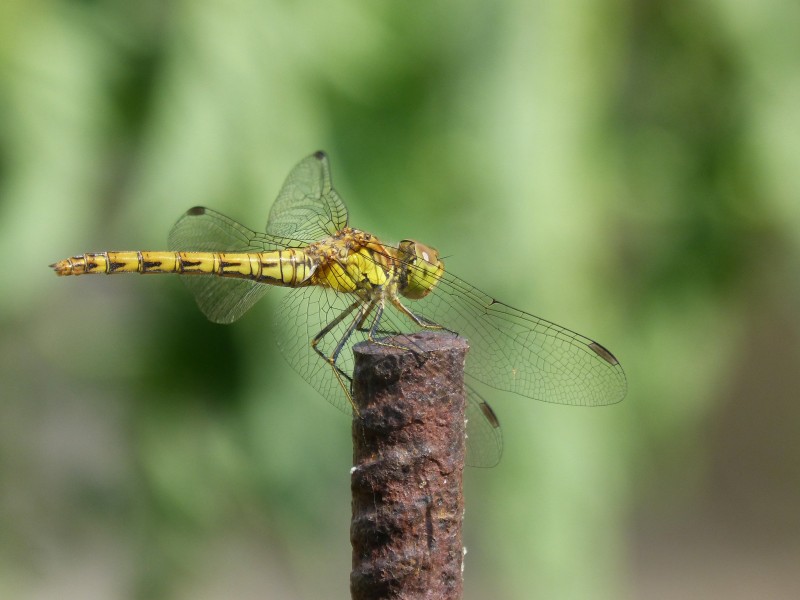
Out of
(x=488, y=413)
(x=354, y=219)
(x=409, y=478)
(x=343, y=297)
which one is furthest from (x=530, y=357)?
(x=409, y=478)

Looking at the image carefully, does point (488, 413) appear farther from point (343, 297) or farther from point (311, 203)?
point (311, 203)

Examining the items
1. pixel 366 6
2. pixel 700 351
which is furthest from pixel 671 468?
pixel 366 6

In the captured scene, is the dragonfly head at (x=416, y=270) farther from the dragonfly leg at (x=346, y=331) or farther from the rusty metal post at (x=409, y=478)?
the rusty metal post at (x=409, y=478)

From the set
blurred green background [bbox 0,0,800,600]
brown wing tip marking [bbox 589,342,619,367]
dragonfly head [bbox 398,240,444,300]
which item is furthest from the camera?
blurred green background [bbox 0,0,800,600]

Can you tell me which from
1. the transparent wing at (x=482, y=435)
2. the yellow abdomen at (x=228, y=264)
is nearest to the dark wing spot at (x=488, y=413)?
the transparent wing at (x=482, y=435)

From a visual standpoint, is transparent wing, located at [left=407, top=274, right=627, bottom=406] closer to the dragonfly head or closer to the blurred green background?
the dragonfly head

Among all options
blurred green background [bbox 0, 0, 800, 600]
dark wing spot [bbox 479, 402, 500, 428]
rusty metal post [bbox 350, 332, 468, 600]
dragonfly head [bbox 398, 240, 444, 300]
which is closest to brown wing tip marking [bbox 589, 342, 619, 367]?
dark wing spot [bbox 479, 402, 500, 428]
